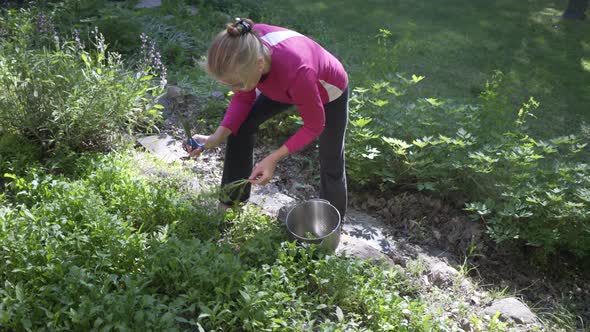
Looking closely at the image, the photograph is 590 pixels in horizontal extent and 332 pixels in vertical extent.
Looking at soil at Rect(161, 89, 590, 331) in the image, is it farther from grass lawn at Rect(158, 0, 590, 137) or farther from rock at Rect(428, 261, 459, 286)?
grass lawn at Rect(158, 0, 590, 137)

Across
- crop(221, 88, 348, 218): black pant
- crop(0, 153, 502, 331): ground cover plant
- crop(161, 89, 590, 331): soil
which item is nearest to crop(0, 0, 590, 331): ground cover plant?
crop(0, 153, 502, 331): ground cover plant

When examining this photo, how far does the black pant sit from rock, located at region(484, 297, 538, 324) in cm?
107

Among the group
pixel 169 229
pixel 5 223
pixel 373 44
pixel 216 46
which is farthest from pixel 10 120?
pixel 373 44

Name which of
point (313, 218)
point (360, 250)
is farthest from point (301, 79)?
point (360, 250)

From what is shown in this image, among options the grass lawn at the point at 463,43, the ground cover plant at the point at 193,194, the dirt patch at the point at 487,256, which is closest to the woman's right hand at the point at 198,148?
the ground cover plant at the point at 193,194

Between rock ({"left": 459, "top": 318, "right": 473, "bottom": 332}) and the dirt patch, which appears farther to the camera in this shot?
the dirt patch

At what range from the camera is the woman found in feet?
7.73

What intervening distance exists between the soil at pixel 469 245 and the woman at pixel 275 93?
0.68m

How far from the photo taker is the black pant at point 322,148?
2.92 m

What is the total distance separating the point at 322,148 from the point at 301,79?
2.47 feet

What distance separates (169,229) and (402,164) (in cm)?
184

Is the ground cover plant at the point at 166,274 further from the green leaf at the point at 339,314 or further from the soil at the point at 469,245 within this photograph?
the soil at the point at 469,245

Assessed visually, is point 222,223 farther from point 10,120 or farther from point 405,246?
point 10,120

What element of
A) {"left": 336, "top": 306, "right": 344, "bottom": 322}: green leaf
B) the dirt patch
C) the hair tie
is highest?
the hair tie
